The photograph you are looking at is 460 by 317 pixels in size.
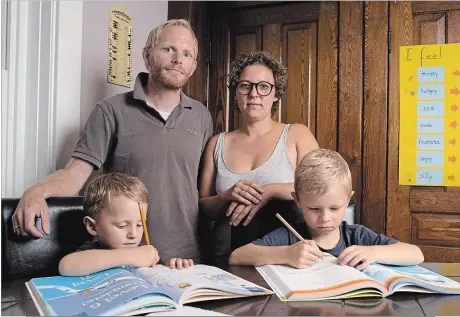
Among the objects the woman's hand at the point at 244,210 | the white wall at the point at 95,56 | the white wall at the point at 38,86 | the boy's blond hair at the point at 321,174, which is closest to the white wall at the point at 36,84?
the white wall at the point at 38,86

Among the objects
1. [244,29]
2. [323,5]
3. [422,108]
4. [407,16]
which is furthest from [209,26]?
[422,108]

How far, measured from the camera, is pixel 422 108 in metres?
2.50

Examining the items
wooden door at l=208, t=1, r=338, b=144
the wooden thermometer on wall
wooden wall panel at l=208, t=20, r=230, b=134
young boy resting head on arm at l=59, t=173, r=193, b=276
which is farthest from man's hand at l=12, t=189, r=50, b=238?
wooden wall panel at l=208, t=20, r=230, b=134

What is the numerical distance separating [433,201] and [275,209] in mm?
1236

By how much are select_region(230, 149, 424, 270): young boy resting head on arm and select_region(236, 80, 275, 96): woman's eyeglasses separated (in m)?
0.45

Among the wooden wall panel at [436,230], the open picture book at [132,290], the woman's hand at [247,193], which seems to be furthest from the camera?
the wooden wall panel at [436,230]

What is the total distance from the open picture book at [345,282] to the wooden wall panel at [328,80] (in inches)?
62.0

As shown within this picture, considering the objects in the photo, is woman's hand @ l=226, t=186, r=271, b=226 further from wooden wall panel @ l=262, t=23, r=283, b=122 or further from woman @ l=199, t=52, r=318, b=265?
wooden wall panel @ l=262, t=23, r=283, b=122

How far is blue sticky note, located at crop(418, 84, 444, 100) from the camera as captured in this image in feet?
8.11

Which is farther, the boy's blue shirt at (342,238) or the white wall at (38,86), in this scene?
the white wall at (38,86)

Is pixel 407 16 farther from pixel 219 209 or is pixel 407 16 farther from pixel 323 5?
pixel 219 209

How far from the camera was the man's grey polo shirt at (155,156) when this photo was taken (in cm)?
168

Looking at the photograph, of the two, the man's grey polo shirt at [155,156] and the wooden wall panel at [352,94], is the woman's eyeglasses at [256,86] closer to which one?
the man's grey polo shirt at [155,156]

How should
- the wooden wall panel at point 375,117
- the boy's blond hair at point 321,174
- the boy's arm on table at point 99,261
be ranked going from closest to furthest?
the boy's arm on table at point 99,261 → the boy's blond hair at point 321,174 → the wooden wall panel at point 375,117
